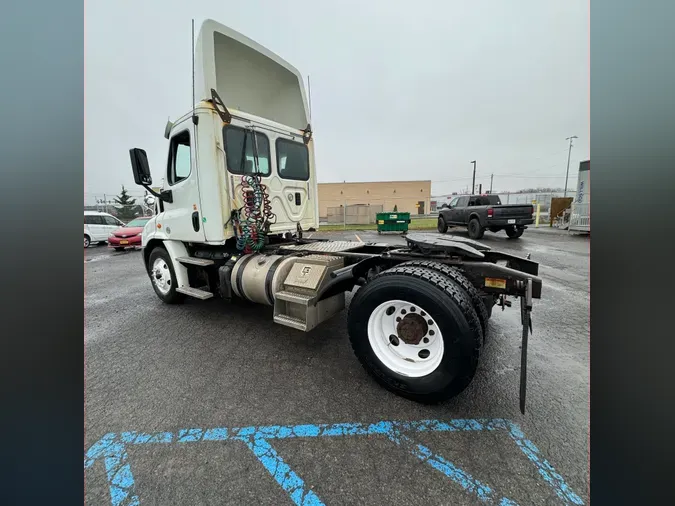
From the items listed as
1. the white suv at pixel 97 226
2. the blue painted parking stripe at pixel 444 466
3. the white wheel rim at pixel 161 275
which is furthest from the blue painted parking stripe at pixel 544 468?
the white suv at pixel 97 226

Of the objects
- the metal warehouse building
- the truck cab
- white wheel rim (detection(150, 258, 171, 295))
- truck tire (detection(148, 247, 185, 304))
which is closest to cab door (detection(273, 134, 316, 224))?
the truck cab

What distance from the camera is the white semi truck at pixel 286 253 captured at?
7.79 ft

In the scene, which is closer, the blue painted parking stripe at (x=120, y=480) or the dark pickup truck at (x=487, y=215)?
the blue painted parking stripe at (x=120, y=480)

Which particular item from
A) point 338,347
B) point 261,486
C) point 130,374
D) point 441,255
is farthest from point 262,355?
point 441,255

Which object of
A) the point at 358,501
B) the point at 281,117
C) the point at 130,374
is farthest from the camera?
the point at 281,117

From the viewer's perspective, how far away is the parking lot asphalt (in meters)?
1.68

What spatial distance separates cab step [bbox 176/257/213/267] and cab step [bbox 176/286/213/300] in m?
0.41

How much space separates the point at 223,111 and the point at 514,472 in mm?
4649

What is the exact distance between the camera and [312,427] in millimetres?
2162

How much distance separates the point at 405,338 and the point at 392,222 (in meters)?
14.1

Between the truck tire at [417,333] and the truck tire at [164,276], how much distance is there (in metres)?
3.68

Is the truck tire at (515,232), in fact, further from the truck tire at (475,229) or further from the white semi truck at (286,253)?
the white semi truck at (286,253)
